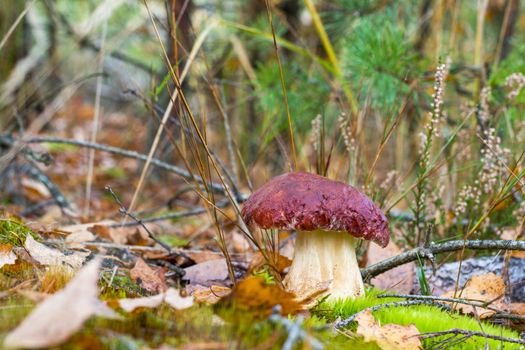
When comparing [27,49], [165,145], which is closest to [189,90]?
[165,145]

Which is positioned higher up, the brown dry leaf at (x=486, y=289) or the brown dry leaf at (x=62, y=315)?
the brown dry leaf at (x=62, y=315)

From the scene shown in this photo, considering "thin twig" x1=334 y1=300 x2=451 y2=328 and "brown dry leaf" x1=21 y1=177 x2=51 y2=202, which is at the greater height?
"thin twig" x1=334 y1=300 x2=451 y2=328

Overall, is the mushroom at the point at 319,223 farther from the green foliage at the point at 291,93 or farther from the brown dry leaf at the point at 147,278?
the green foliage at the point at 291,93

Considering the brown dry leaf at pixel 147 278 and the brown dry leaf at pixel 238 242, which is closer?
the brown dry leaf at pixel 147 278

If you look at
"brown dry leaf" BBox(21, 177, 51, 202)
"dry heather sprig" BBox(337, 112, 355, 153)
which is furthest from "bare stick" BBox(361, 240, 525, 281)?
"brown dry leaf" BBox(21, 177, 51, 202)

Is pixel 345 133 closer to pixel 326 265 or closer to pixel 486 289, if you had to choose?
pixel 326 265

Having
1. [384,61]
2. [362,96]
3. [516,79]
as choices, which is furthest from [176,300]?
[362,96]

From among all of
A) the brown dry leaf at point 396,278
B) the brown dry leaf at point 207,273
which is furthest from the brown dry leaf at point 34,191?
the brown dry leaf at point 396,278

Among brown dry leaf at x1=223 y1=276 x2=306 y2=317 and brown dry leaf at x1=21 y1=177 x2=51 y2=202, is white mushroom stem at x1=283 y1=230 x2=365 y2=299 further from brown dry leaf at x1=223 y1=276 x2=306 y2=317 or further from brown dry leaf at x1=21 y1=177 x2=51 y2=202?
brown dry leaf at x1=21 y1=177 x2=51 y2=202
